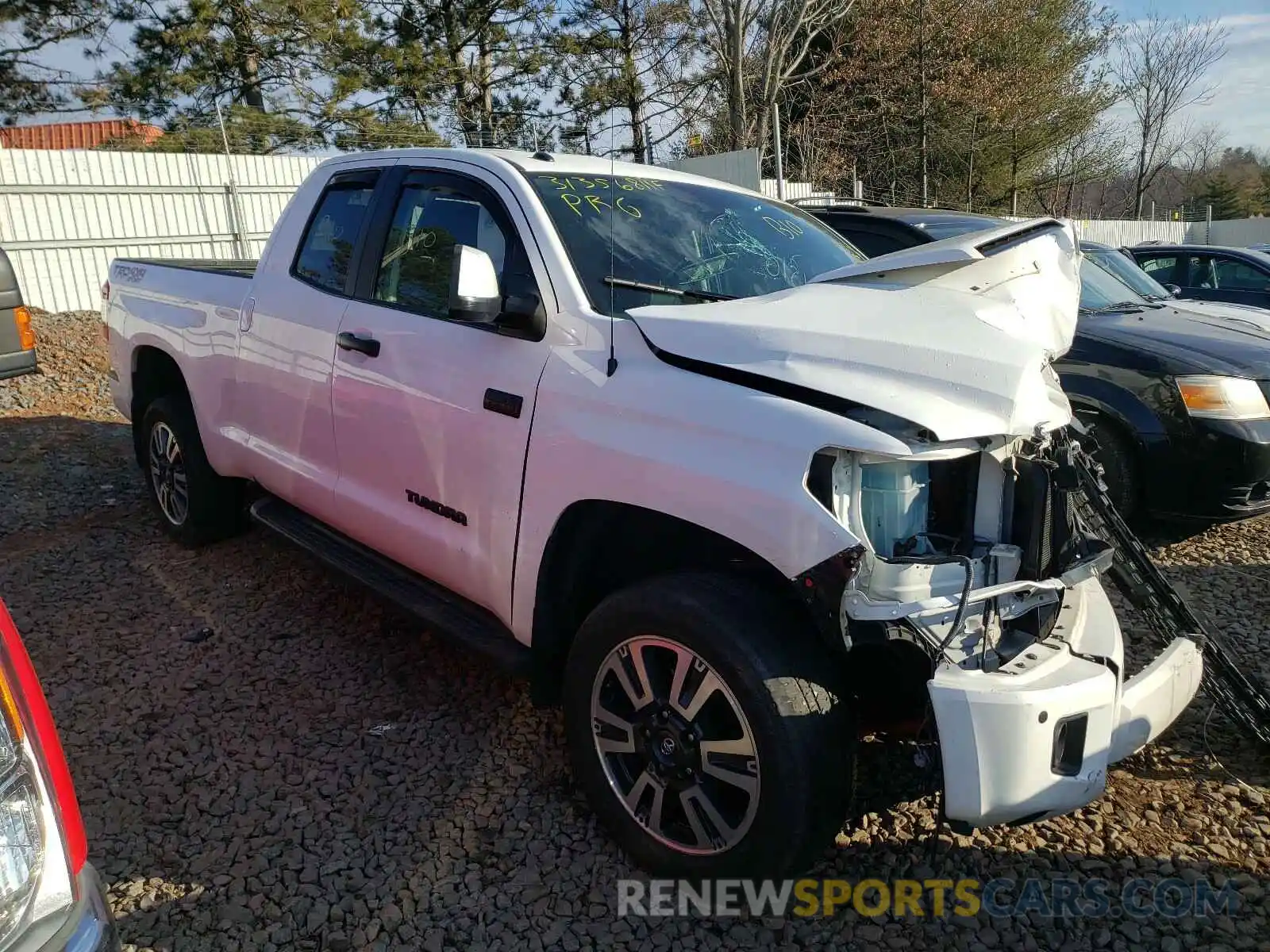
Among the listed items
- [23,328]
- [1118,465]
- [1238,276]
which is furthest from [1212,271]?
[23,328]

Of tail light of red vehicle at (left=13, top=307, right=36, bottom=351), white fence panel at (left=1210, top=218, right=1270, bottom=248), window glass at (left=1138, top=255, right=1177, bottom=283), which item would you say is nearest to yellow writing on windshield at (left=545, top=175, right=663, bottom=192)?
tail light of red vehicle at (left=13, top=307, right=36, bottom=351)

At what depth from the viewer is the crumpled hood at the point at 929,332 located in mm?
2240

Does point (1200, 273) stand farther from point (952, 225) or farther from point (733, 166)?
point (733, 166)

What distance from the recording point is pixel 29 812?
4.82 ft

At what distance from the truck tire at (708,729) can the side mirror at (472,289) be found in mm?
933

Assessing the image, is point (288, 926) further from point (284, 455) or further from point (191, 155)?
point (191, 155)

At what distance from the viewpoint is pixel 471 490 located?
2994mm

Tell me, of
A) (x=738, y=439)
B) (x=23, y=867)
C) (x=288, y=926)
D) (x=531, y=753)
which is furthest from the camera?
(x=531, y=753)

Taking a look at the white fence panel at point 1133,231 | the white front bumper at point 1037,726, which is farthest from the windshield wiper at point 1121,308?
the white fence panel at point 1133,231

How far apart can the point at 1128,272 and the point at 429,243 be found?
577 cm

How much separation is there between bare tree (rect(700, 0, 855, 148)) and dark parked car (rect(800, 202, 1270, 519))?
12946 millimetres

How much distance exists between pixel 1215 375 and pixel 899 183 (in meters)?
20.7

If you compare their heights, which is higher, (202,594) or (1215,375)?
(1215,375)

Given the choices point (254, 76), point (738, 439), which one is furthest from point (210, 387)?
point (254, 76)
